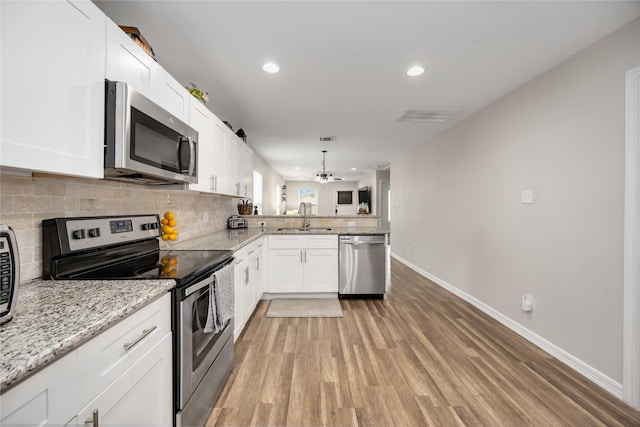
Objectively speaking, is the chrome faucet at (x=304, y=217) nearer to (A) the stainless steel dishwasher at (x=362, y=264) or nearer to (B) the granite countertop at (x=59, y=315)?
(A) the stainless steel dishwasher at (x=362, y=264)

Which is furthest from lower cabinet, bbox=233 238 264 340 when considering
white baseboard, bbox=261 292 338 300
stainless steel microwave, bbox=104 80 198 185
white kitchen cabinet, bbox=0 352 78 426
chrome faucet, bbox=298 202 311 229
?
white kitchen cabinet, bbox=0 352 78 426

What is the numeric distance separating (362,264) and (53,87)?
3.30 m

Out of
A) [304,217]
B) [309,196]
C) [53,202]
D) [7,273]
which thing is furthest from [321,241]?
[309,196]

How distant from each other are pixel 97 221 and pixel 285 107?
2.39 meters

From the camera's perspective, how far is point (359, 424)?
158cm

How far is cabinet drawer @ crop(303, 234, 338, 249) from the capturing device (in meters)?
3.67

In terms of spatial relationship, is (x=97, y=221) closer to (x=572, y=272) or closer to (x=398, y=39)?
(x=398, y=39)

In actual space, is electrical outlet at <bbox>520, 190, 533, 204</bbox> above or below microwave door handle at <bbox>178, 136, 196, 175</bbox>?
below

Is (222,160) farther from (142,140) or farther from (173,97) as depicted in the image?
(142,140)

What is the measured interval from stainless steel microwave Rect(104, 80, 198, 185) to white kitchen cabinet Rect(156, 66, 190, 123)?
0.12m

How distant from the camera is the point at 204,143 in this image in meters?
2.38

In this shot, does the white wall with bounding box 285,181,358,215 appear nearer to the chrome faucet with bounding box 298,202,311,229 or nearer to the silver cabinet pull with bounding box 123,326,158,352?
the chrome faucet with bounding box 298,202,311,229

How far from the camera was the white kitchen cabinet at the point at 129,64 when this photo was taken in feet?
4.19

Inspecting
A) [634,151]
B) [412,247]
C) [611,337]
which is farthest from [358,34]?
[412,247]
